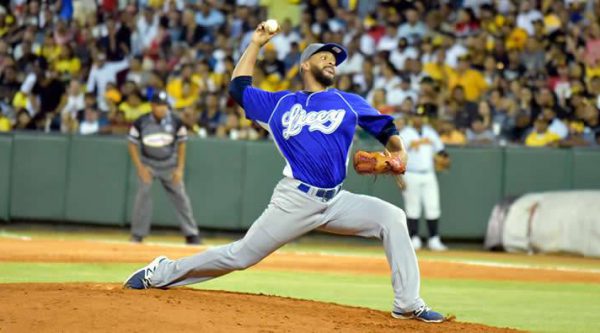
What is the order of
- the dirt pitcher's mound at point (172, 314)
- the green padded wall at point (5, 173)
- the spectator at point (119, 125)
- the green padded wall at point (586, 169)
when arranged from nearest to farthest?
the dirt pitcher's mound at point (172, 314) < the green padded wall at point (586, 169) < the green padded wall at point (5, 173) < the spectator at point (119, 125)

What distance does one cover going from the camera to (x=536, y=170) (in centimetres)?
1833

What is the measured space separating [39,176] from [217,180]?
297 cm

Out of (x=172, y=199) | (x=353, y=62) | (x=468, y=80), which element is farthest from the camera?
(x=353, y=62)

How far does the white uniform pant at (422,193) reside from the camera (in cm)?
1753

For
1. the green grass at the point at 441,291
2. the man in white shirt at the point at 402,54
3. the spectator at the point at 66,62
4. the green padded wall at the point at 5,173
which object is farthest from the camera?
the spectator at the point at 66,62

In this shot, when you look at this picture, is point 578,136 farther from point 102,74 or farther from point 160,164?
point 102,74

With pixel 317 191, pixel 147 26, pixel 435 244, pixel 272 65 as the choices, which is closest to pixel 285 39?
pixel 272 65

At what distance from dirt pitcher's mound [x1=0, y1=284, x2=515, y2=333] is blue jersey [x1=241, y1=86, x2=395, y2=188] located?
0.94 metres

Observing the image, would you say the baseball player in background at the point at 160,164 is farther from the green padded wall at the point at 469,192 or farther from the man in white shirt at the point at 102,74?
the green padded wall at the point at 469,192

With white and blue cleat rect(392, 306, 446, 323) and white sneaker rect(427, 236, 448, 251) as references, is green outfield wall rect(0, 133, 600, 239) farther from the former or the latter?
white and blue cleat rect(392, 306, 446, 323)

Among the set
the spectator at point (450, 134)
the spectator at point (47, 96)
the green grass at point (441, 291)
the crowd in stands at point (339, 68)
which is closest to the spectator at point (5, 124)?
the crowd in stands at point (339, 68)

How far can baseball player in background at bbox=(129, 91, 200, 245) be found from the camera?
15.9 meters

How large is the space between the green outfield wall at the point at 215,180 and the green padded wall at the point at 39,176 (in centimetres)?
2

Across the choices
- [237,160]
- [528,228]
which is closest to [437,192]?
[528,228]
